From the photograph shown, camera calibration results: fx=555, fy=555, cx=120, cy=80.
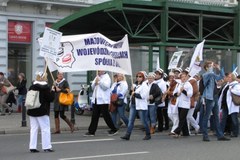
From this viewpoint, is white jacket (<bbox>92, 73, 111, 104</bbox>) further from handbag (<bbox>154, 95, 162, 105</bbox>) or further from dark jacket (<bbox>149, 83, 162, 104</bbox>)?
handbag (<bbox>154, 95, 162, 105</bbox>)

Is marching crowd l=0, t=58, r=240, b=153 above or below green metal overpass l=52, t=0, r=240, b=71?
below

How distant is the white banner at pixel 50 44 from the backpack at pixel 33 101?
204 centimetres

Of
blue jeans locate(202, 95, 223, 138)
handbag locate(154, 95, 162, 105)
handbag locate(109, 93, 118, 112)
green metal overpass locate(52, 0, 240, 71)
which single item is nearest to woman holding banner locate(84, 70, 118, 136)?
handbag locate(109, 93, 118, 112)

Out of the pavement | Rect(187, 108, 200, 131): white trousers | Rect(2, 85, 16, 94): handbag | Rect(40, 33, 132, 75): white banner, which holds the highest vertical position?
Rect(40, 33, 132, 75): white banner

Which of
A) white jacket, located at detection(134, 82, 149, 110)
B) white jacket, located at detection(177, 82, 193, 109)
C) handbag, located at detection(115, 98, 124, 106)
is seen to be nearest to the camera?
white jacket, located at detection(134, 82, 149, 110)

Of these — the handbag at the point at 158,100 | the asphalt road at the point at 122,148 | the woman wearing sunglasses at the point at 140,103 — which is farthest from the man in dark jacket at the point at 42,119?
the handbag at the point at 158,100

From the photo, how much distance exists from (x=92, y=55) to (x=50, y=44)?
1.43 metres

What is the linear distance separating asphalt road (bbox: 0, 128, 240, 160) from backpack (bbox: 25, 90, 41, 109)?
3.28 ft

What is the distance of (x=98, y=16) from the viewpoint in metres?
20.1

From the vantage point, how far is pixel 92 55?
48.4ft

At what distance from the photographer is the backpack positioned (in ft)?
38.2

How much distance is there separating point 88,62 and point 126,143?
2.57 m

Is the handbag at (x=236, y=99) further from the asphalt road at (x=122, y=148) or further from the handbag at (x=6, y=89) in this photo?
the handbag at (x=6, y=89)

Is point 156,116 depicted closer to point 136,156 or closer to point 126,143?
point 126,143
